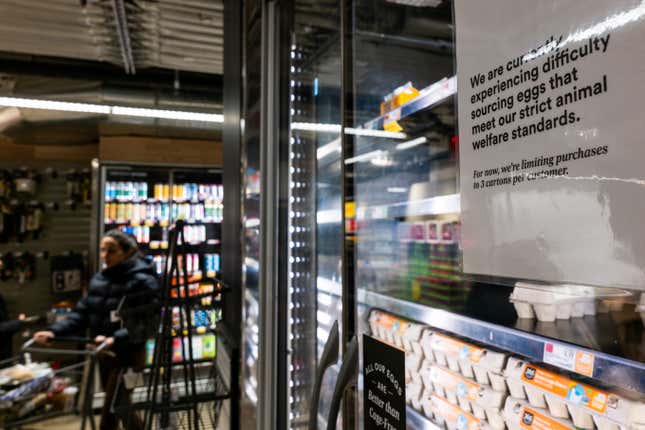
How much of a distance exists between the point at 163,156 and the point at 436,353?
5.26 meters

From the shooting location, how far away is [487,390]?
38.3 inches

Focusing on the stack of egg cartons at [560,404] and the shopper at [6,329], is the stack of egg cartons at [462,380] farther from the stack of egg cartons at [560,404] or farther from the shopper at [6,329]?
the shopper at [6,329]

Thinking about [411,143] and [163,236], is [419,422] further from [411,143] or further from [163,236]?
[163,236]

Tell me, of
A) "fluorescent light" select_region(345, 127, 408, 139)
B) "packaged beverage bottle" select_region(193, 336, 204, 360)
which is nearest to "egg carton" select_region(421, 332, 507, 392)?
"fluorescent light" select_region(345, 127, 408, 139)

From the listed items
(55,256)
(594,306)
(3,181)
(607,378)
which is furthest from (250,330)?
(3,181)

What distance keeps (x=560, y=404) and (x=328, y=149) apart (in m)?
1.05

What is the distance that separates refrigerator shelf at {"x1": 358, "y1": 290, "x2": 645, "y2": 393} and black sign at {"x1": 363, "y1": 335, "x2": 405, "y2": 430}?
127 mm

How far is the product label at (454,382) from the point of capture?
102cm

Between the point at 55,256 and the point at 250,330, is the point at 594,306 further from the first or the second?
the point at 55,256

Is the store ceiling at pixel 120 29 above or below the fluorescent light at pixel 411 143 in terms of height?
above

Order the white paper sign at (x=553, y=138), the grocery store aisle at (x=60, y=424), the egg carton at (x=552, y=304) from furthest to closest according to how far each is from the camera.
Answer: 1. the grocery store aisle at (x=60, y=424)
2. the egg carton at (x=552, y=304)
3. the white paper sign at (x=553, y=138)

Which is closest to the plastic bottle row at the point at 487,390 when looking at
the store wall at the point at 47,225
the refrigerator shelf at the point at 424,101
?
the refrigerator shelf at the point at 424,101

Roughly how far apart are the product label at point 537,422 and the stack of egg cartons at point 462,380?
0.06 m

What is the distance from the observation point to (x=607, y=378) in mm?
567
